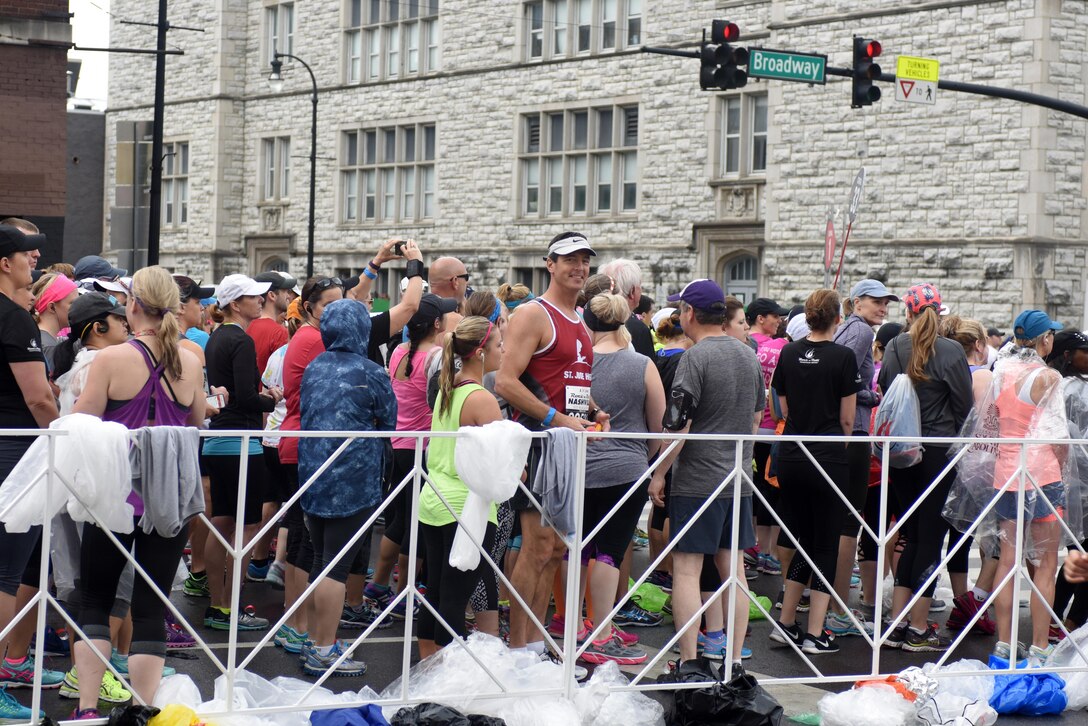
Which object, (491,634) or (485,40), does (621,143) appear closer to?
(485,40)

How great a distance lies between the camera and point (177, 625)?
7.70 metres

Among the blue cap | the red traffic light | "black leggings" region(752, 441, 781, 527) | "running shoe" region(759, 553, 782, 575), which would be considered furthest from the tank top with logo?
the red traffic light

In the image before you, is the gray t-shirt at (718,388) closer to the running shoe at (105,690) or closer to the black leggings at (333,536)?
the black leggings at (333,536)

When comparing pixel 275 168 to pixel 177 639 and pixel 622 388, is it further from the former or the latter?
pixel 622 388

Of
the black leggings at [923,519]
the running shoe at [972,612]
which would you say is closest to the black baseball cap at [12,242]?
the black leggings at [923,519]

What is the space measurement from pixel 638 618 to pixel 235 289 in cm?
316

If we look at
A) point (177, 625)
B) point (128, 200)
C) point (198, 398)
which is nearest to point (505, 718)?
point (198, 398)

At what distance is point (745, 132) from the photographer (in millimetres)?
26656

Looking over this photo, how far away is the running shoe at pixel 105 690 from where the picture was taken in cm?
609

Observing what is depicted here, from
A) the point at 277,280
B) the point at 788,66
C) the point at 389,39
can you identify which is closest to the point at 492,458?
the point at 277,280

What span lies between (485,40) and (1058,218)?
14.8m

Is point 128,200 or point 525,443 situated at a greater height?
point 128,200

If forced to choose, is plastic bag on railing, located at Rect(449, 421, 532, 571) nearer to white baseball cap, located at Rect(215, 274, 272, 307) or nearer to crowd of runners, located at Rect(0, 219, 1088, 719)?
crowd of runners, located at Rect(0, 219, 1088, 719)

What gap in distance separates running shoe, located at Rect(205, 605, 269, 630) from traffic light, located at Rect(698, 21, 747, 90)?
423 inches
